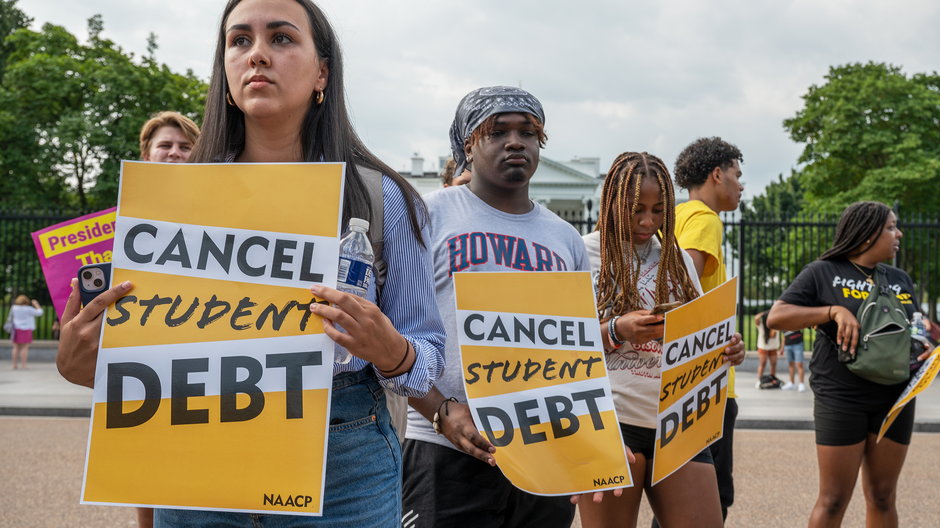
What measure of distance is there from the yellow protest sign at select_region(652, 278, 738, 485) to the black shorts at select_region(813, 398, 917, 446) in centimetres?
118

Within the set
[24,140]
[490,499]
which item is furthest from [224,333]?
[24,140]

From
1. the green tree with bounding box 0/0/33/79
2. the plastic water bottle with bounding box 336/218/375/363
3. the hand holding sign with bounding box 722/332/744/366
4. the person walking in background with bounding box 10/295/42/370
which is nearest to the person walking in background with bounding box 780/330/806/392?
the hand holding sign with bounding box 722/332/744/366

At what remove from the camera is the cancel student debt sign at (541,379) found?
6.81ft

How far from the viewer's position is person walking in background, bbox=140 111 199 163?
3.65 m

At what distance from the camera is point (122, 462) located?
1.44 meters

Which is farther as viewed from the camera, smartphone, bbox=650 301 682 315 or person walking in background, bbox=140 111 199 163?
person walking in background, bbox=140 111 199 163

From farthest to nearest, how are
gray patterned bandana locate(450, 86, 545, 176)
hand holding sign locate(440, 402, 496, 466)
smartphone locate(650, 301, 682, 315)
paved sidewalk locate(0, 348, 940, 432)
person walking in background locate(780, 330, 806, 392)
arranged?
person walking in background locate(780, 330, 806, 392) → paved sidewalk locate(0, 348, 940, 432) → smartphone locate(650, 301, 682, 315) → gray patterned bandana locate(450, 86, 545, 176) → hand holding sign locate(440, 402, 496, 466)

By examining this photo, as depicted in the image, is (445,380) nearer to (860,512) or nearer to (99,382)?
(99,382)

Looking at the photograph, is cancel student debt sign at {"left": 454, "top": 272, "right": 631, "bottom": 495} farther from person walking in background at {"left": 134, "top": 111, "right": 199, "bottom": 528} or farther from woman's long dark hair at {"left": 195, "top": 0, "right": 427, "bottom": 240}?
person walking in background at {"left": 134, "top": 111, "right": 199, "bottom": 528}

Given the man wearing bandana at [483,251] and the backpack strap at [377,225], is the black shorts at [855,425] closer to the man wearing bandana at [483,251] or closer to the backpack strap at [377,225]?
the man wearing bandana at [483,251]

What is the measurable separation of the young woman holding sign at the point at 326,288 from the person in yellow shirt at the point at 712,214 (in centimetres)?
190

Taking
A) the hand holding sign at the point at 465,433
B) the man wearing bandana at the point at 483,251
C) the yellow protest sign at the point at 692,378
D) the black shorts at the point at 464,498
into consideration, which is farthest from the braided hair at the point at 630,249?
the hand holding sign at the point at 465,433

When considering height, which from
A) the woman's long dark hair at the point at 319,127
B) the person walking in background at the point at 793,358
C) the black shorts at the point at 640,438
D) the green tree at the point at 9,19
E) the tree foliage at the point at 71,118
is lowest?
the person walking in background at the point at 793,358

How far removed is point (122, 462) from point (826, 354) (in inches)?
130
